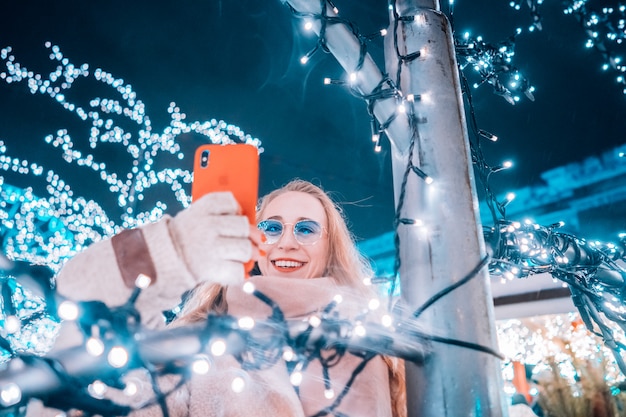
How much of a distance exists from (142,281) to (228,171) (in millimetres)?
464

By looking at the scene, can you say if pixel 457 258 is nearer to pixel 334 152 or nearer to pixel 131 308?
pixel 131 308

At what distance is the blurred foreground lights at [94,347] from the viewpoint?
0.72 metres

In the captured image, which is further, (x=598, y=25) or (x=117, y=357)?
(x=598, y=25)

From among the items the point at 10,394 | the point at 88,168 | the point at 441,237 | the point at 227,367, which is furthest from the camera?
the point at 88,168

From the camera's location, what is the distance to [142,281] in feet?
3.03

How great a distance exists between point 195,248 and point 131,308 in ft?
0.78

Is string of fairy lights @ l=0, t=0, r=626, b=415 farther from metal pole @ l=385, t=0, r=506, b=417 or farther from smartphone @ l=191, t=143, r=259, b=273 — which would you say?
smartphone @ l=191, t=143, r=259, b=273

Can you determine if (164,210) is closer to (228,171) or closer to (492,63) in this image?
(492,63)

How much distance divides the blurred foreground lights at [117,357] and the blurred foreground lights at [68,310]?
3.6 inches

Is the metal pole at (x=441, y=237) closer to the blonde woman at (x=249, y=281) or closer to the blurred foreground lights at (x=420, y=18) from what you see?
the blurred foreground lights at (x=420, y=18)

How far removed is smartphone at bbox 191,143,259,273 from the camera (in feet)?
4.08

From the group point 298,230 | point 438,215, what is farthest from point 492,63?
point 438,215

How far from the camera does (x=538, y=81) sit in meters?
6.32

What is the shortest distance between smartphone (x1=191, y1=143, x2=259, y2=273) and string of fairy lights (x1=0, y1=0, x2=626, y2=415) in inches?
13.8
